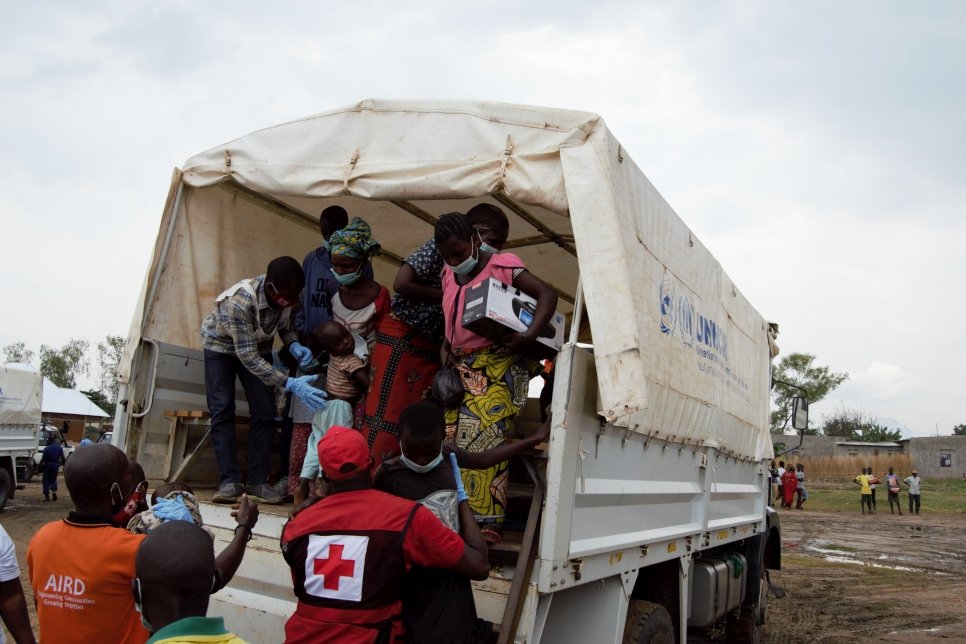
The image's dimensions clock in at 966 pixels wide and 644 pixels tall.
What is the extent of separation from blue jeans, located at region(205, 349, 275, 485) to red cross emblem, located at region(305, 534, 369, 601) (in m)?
1.69

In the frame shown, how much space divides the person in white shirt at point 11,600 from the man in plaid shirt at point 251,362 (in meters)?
1.13

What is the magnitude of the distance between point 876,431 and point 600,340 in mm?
57505

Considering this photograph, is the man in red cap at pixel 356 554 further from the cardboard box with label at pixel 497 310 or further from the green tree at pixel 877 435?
the green tree at pixel 877 435

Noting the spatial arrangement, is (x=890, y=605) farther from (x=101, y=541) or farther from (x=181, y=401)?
(x=101, y=541)

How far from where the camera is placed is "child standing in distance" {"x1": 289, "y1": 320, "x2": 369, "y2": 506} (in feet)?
12.2

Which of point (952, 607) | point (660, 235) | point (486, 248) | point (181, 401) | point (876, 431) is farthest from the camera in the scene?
point (876, 431)

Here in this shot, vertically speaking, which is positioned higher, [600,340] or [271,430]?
[600,340]

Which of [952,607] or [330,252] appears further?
[952,607]

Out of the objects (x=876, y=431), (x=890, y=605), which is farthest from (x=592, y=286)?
(x=876, y=431)

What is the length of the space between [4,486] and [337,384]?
1332 centimetres

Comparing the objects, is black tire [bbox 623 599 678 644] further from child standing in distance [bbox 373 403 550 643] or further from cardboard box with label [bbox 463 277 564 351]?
cardboard box with label [bbox 463 277 564 351]

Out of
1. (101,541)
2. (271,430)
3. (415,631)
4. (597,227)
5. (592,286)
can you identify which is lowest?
(415,631)

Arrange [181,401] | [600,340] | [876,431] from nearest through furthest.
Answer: [600,340] < [181,401] < [876,431]

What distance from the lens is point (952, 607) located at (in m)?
9.34
